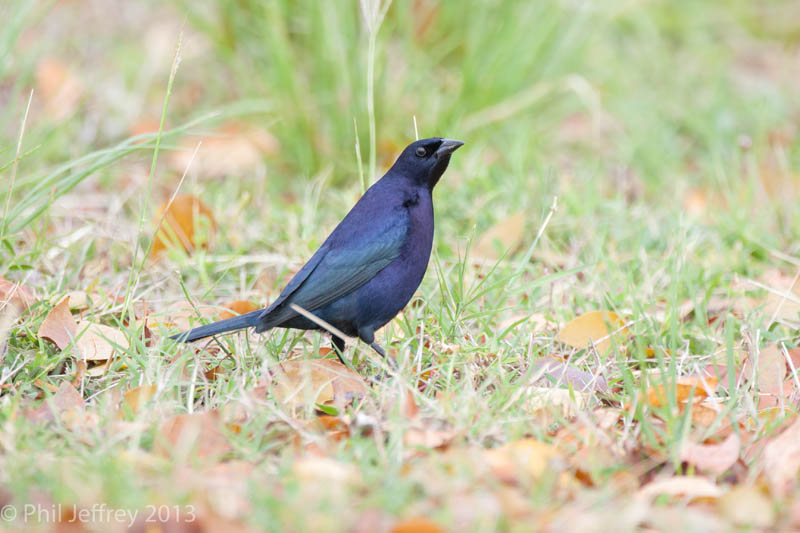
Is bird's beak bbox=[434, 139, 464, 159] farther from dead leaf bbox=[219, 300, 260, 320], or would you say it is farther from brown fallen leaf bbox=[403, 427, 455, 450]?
brown fallen leaf bbox=[403, 427, 455, 450]

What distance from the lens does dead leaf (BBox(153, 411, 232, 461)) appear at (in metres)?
1.98

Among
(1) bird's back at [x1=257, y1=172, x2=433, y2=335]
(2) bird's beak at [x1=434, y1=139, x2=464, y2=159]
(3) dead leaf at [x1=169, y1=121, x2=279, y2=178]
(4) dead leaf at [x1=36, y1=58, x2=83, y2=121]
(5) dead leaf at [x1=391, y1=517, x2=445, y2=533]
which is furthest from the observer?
(4) dead leaf at [x1=36, y1=58, x2=83, y2=121]

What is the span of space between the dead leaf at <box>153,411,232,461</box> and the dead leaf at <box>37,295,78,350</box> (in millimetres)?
680

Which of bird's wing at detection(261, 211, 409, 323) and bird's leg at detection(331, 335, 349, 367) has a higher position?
bird's wing at detection(261, 211, 409, 323)

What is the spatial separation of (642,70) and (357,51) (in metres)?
2.37

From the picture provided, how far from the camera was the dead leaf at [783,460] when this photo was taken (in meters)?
1.87

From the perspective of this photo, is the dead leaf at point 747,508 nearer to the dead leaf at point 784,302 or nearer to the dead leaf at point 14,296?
the dead leaf at point 784,302

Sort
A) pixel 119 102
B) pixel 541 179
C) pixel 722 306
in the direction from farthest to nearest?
pixel 119 102, pixel 541 179, pixel 722 306

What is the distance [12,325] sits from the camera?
102 inches

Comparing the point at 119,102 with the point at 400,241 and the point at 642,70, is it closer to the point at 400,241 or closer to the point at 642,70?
the point at 400,241

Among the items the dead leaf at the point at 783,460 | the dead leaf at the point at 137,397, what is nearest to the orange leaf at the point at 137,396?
the dead leaf at the point at 137,397

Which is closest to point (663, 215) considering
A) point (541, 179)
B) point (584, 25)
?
point (541, 179)

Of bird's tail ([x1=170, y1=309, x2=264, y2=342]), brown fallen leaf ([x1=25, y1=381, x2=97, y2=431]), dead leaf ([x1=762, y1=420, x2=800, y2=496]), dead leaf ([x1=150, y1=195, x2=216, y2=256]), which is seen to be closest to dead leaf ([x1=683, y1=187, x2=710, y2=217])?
dead leaf ([x1=762, y1=420, x2=800, y2=496])

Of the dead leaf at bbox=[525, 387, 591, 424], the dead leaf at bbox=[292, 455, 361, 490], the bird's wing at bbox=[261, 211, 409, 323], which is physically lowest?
the dead leaf at bbox=[525, 387, 591, 424]
